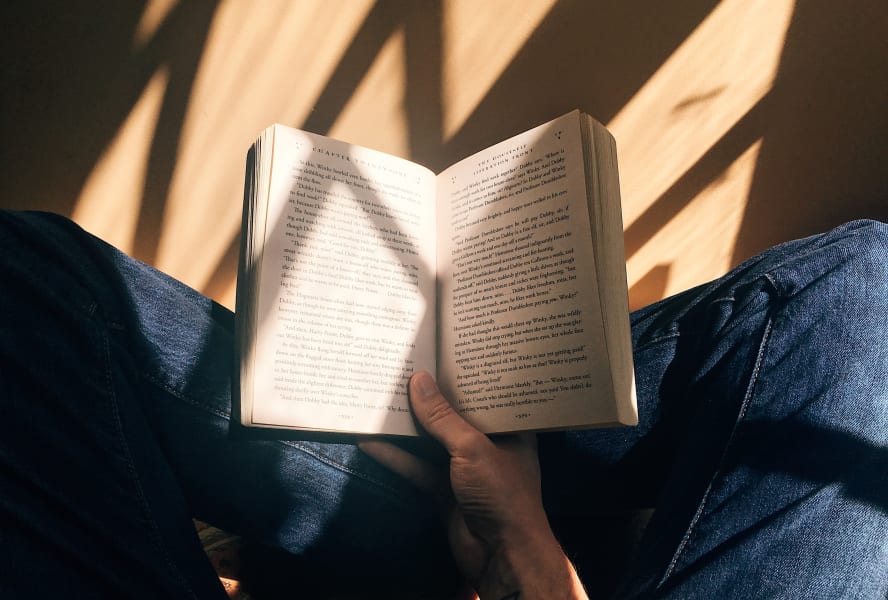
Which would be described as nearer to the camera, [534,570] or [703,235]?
[534,570]

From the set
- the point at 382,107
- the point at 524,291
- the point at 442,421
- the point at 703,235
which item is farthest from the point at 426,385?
the point at 703,235

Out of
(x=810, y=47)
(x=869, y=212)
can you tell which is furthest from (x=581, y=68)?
(x=869, y=212)

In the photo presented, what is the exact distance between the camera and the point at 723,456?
613mm

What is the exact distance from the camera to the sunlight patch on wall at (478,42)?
0.80 meters

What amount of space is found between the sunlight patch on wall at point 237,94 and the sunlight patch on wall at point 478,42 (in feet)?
0.46

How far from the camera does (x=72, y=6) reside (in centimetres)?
79

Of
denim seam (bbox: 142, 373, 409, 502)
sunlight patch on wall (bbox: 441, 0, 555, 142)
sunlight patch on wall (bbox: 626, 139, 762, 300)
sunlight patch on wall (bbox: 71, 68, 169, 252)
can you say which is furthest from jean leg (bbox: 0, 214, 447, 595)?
sunlight patch on wall (bbox: 626, 139, 762, 300)

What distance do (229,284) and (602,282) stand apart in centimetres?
69

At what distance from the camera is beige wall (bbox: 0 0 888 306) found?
0.80 meters

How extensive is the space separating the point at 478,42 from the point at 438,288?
0.42m

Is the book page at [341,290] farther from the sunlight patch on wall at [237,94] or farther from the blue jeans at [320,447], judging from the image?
the sunlight patch on wall at [237,94]

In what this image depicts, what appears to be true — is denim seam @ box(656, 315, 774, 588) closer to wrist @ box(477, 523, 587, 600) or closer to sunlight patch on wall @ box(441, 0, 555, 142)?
wrist @ box(477, 523, 587, 600)

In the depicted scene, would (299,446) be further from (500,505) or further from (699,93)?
(699,93)

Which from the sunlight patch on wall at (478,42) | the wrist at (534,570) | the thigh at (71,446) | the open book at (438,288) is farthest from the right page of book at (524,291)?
the thigh at (71,446)
